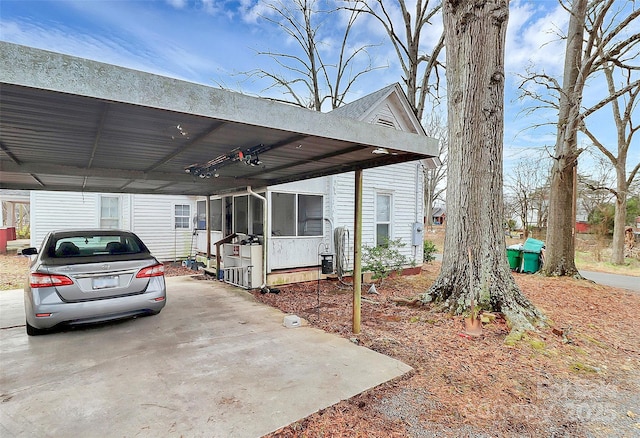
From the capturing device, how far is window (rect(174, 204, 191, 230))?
38.7 ft

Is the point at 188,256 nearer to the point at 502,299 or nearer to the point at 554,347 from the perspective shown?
the point at 502,299

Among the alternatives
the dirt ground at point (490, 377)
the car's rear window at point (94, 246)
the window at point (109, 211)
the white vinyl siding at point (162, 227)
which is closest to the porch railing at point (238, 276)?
the dirt ground at point (490, 377)

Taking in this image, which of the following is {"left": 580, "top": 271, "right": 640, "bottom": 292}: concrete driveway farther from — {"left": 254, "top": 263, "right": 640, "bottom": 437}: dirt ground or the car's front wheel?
the car's front wheel

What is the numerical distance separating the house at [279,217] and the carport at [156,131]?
2019 mm

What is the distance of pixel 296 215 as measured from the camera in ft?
27.3

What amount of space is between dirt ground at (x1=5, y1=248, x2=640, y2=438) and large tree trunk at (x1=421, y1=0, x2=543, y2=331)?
0.73 metres

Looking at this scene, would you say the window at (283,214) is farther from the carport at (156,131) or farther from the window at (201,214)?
the window at (201,214)

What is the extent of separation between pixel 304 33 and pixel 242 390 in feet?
63.2

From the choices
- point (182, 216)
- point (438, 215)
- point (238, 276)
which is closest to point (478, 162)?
point (238, 276)

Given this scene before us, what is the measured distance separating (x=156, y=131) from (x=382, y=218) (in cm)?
765

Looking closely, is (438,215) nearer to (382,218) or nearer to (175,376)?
(382,218)

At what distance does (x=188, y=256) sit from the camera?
11930 mm

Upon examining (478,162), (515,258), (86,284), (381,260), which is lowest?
(515,258)

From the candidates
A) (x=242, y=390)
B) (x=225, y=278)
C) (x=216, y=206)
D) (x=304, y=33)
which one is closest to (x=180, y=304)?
(x=225, y=278)
